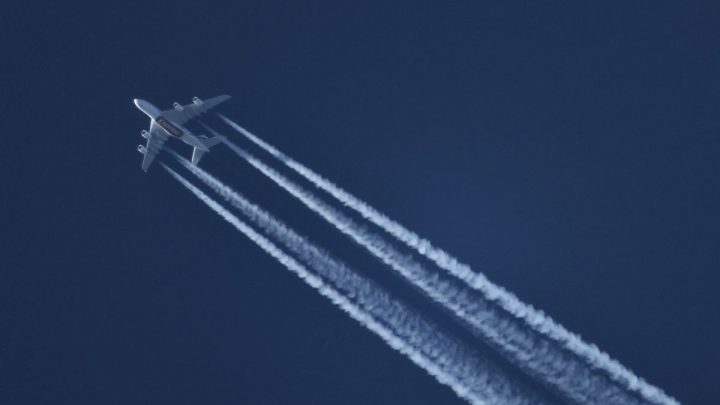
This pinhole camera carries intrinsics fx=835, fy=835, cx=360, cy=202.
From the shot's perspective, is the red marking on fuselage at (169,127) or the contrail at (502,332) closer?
the contrail at (502,332)

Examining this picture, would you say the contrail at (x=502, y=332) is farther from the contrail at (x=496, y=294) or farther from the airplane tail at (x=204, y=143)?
the airplane tail at (x=204, y=143)

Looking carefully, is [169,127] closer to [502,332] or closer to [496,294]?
[496,294]

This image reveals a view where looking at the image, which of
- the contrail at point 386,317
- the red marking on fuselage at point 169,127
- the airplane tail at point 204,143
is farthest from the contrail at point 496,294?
the red marking on fuselage at point 169,127

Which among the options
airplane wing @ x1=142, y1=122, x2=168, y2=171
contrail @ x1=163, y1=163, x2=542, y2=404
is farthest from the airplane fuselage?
contrail @ x1=163, y1=163, x2=542, y2=404

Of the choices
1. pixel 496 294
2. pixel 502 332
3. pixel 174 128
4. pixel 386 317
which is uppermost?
pixel 496 294

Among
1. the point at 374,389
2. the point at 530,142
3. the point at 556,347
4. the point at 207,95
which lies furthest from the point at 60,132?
the point at 556,347

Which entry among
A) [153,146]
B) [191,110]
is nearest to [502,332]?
[191,110]

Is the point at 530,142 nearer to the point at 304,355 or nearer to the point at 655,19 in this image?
the point at 655,19
